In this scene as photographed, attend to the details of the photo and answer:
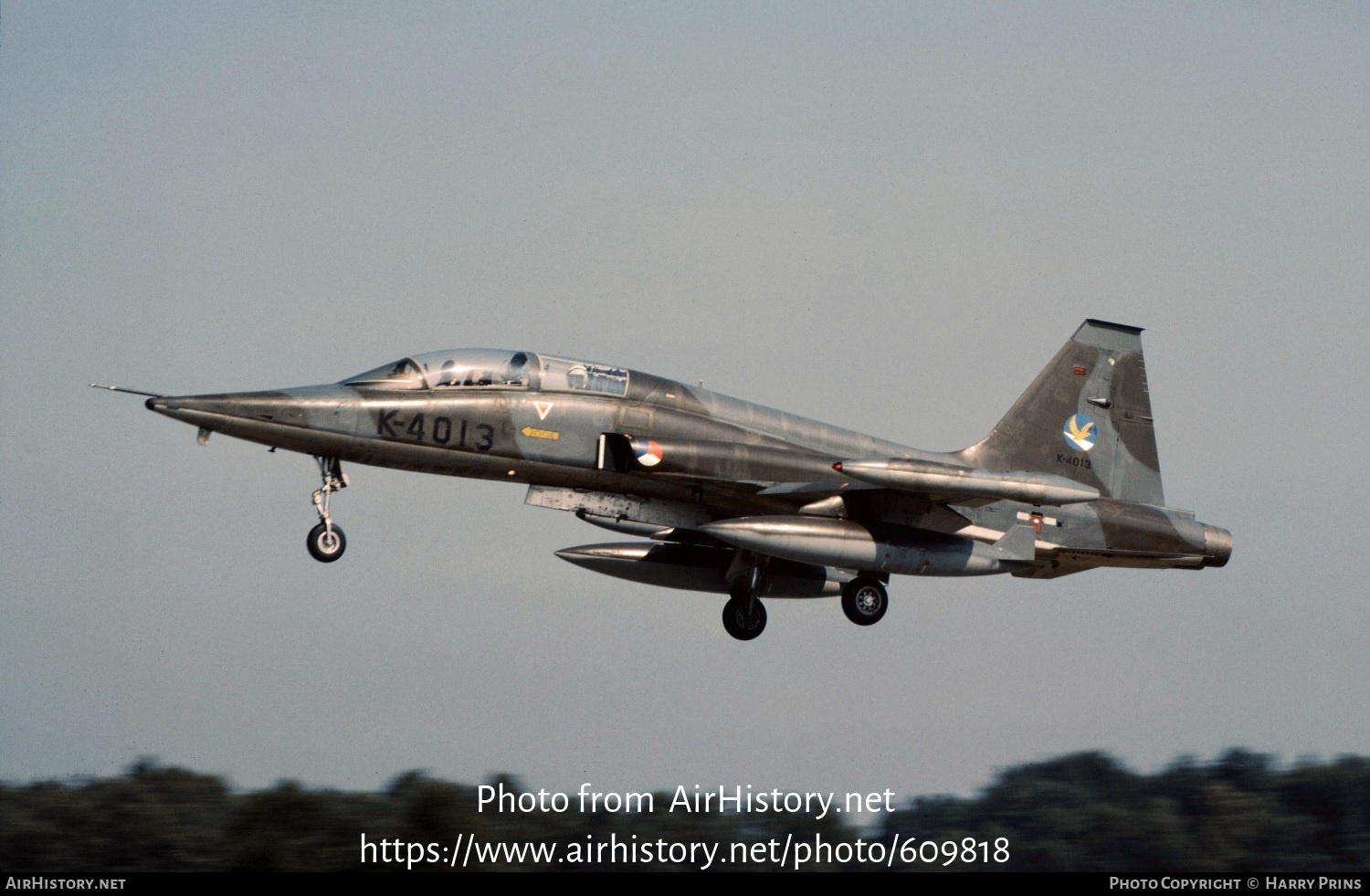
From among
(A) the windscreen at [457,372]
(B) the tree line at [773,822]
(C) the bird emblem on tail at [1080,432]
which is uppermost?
(C) the bird emblem on tail at [1080,432]

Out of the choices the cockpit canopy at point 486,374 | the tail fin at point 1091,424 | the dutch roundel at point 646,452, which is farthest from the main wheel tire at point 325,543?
the tail fin at point 1091,424

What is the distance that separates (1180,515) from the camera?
2330 centimetres

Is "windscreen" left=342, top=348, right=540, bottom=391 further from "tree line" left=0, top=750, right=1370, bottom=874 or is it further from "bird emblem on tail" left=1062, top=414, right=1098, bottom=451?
"tree line" left=0, top=750, right=1370, bottom=874

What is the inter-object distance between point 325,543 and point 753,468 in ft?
18.0

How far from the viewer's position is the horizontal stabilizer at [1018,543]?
2188 cm

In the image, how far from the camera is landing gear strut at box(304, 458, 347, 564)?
754 inches

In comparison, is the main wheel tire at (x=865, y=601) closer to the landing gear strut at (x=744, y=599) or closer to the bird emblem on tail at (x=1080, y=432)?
the landing gear strut at (x=744, y=599)

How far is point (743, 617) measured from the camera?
22.9 metres

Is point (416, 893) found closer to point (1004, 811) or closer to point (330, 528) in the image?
point (330, 528)

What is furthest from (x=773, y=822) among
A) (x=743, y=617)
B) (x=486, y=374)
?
(x=486, y=374)

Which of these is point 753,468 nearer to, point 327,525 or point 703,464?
point 703,464

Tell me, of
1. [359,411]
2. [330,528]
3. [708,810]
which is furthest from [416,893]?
[708,810]

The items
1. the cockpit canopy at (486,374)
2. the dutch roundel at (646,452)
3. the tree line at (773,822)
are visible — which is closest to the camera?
the cockpit canopy at (486,374)

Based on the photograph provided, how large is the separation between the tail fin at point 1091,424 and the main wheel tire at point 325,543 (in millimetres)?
9206
